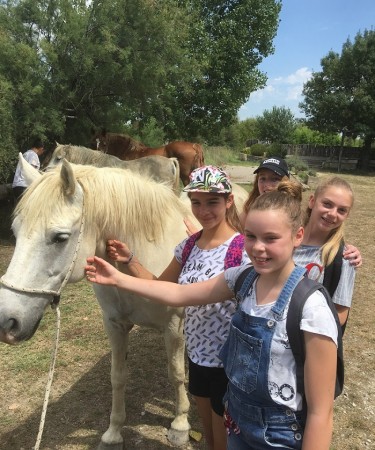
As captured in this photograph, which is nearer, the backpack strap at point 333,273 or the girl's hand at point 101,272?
the girl's hand at point 101,272

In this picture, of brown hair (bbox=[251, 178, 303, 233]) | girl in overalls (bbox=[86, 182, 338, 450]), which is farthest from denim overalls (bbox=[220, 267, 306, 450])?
brown hair (bbox=[251, 178, 303, 233])

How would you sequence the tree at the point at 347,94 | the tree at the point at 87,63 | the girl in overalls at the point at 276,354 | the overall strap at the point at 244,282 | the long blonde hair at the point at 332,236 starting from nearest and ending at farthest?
the girl in overalls at the point at 276,354
the overall strap at the point at 244,282
the long blonde hair at the point at 332,236
the tree at the point at 87,63
the tree at the point at 347,94

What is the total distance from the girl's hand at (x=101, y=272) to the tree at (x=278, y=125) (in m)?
47.7

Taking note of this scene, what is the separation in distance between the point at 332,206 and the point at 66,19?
803cm

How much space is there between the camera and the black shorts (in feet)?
6.06

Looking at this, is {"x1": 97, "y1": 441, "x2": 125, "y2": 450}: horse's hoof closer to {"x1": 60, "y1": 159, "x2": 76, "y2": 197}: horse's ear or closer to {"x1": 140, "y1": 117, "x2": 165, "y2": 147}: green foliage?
{"x1": 60, "y1": 159, "x2": 76, "y2": 197}: horse's ear

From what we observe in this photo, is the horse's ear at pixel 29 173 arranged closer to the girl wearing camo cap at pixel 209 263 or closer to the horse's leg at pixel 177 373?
the girl wearing camo cap at pixel 209 263

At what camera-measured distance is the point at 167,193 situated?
2.26m

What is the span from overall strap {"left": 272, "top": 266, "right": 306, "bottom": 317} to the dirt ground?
6.15ft

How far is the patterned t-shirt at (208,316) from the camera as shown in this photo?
1786mm

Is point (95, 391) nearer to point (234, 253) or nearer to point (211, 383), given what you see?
point (211, 383)

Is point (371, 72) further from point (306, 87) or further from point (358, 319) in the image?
point (358, 319)

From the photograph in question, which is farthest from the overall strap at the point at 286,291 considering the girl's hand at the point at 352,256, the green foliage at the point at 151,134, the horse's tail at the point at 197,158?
the green foliage at the point at 151,134

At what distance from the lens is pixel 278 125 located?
47219 mm
